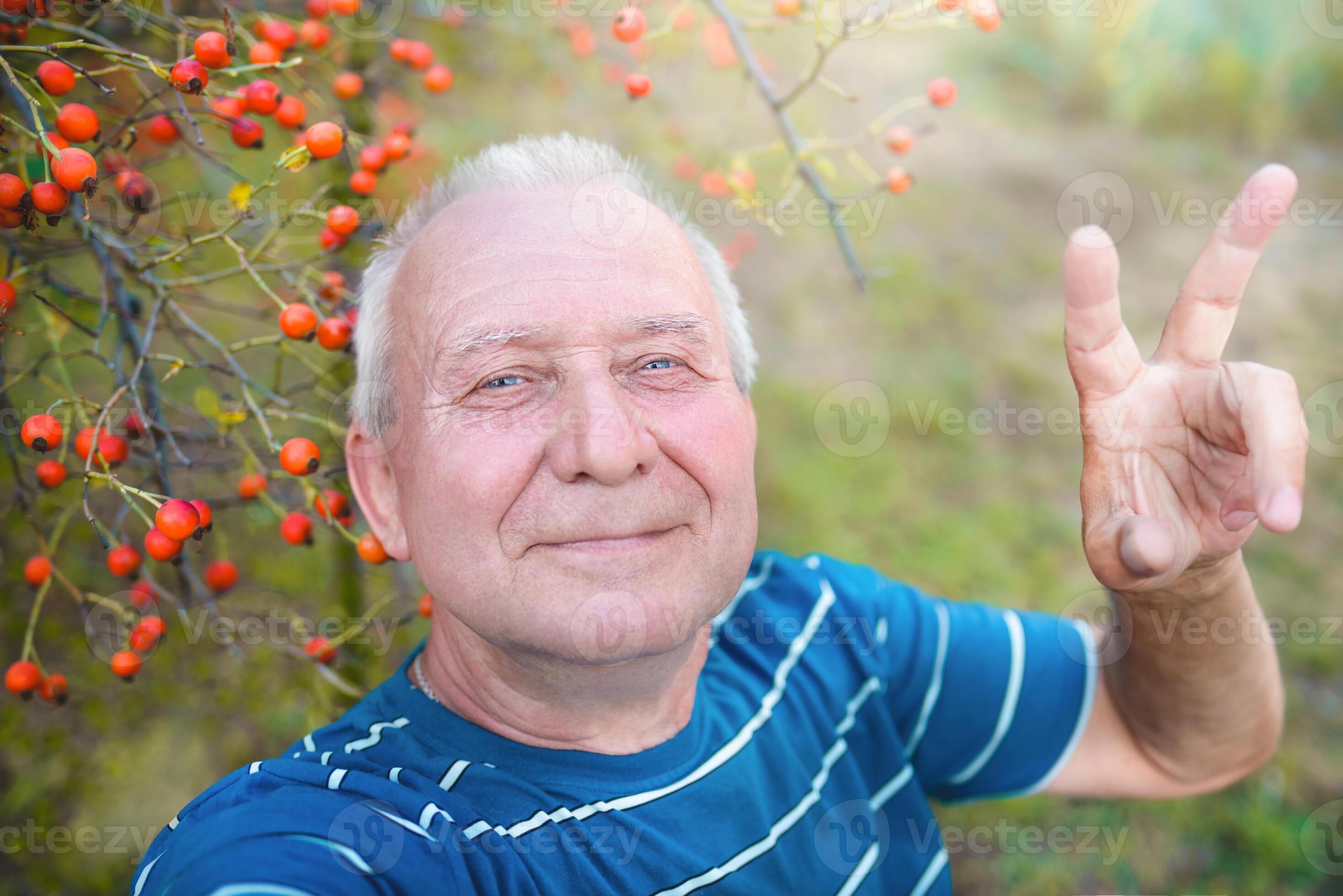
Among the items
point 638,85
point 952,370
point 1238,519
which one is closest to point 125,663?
point 638,85

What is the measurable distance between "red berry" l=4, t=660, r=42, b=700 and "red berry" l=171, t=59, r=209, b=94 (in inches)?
41.7

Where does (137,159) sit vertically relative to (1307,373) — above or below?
above

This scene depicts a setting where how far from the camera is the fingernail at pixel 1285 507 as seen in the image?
1.14m

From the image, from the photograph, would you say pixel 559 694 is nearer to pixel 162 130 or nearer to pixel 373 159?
pixel 373 159

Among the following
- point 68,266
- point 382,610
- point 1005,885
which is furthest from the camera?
point 68,266

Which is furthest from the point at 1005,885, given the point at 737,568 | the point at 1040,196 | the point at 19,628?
the point at 1040,196

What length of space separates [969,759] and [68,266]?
3.64 m

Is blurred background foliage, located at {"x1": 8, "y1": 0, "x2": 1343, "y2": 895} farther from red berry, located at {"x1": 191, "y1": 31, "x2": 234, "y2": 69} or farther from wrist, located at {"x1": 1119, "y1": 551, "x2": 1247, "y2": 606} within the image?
wrist, located at {"x1": 1119, "y1": 551, "x2": 1247, "y2": 606}

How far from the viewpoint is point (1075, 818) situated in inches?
114

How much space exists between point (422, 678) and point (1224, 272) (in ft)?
5.19

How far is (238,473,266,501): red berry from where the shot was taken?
5.20 ft

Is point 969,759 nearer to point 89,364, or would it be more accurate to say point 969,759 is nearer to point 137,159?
point 137,159

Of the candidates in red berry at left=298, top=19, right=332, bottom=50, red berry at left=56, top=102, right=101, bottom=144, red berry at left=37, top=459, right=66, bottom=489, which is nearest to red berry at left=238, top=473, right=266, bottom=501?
red berry at left=37, top=459, right=66, bottom=489

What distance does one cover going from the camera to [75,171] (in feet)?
4.23
